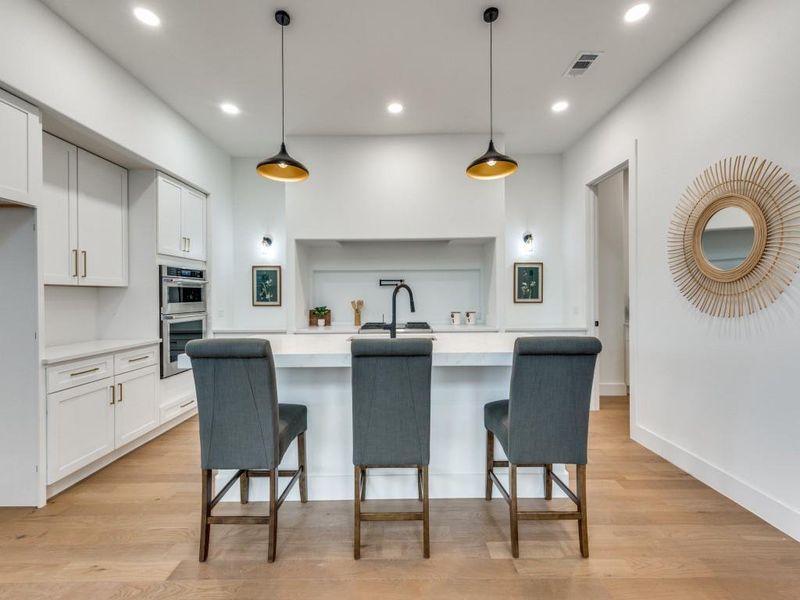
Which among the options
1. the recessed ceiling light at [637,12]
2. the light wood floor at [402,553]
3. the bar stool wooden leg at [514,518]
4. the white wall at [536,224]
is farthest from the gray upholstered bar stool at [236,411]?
the white wall at [536,224]

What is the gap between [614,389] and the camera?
14.9 feet

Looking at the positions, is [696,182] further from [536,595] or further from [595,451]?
[536,595]

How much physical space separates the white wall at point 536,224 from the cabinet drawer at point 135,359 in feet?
12.6

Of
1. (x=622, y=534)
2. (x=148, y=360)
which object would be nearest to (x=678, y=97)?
(x=622, y=534)

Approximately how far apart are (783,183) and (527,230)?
9.13ft

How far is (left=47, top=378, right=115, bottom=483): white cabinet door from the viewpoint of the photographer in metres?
2.30

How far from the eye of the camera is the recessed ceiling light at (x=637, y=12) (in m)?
2.30

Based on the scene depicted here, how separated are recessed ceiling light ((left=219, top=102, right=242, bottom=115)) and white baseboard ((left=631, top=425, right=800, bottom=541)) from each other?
465 cm

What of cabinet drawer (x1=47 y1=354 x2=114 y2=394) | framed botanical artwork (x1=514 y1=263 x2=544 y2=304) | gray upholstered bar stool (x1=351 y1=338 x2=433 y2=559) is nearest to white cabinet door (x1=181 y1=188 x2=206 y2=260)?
cabinet drawer (x1=47 y1=354 x2=114 y2=394)

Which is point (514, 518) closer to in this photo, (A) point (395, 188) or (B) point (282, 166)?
(B) point (282, 166)

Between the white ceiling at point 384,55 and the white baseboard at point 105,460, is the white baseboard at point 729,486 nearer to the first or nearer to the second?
the white ceiling at point 384,55

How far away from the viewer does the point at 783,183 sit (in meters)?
1.97

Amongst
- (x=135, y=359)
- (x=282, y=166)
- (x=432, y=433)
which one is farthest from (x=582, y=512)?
(x=135, y=359)

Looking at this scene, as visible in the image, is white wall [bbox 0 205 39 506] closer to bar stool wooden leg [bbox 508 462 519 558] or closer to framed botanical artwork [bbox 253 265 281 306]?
framed botanical artwork [bbox 253 265 281 306]
